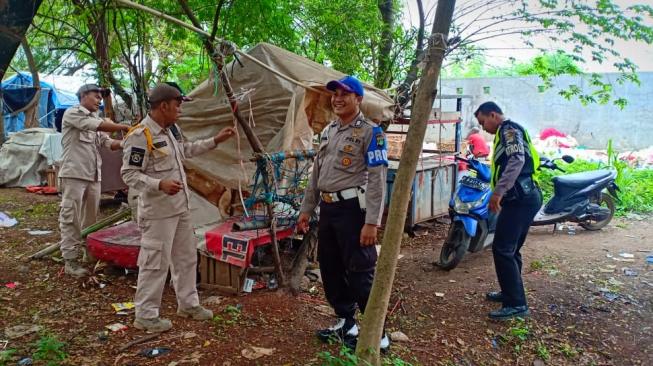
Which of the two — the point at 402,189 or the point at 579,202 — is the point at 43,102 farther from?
the point at 402,189

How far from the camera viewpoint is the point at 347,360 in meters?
3.22

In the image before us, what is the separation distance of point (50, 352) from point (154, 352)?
677mm

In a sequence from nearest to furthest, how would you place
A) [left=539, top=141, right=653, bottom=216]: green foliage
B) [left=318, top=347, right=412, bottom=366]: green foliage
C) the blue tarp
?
[left=318, top=347, right=412, bottom=366]: green foliage < [left=539, top=141, right=653, bottom=216]: green foliage < the blue tarp

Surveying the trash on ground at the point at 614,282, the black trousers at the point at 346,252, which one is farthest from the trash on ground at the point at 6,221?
the trash on ground at the point at 614,282

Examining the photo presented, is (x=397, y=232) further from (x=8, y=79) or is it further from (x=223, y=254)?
(x=8, y=79)

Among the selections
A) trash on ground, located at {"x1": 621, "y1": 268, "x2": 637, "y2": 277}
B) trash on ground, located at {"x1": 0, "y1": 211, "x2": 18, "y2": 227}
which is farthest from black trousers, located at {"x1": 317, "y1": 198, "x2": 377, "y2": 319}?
trash on ground, located at {"x1": 0, "y1": 211, "x2": 18, "y2": 227}

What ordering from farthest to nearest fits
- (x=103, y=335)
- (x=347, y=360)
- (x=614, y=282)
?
(x=614, y=282) → (x=103, y=335) → (x=347, y=360)

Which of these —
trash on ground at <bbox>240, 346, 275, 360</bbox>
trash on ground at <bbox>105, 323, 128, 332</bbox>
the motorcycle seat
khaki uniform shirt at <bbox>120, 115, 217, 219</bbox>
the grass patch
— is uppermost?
khaki uniform shirt at <bbox>120, 115, 217, 219</bbox>

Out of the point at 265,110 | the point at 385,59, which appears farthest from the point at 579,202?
the point at 265,110

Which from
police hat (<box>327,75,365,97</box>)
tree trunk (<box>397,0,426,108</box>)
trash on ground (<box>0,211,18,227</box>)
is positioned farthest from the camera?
trash on ground (<box>0,211,18,227</box>)

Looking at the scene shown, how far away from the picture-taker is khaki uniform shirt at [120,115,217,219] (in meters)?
3.50

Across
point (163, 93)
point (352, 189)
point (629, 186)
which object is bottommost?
point (629, 186)

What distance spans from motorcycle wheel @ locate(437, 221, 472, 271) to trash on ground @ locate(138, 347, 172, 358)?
3.17m

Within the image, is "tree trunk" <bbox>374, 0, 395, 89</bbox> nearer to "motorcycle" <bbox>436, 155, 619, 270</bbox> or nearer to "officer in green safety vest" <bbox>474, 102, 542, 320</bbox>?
"motorcycle" <bbox>436, 155, 619, 270</bbox>
